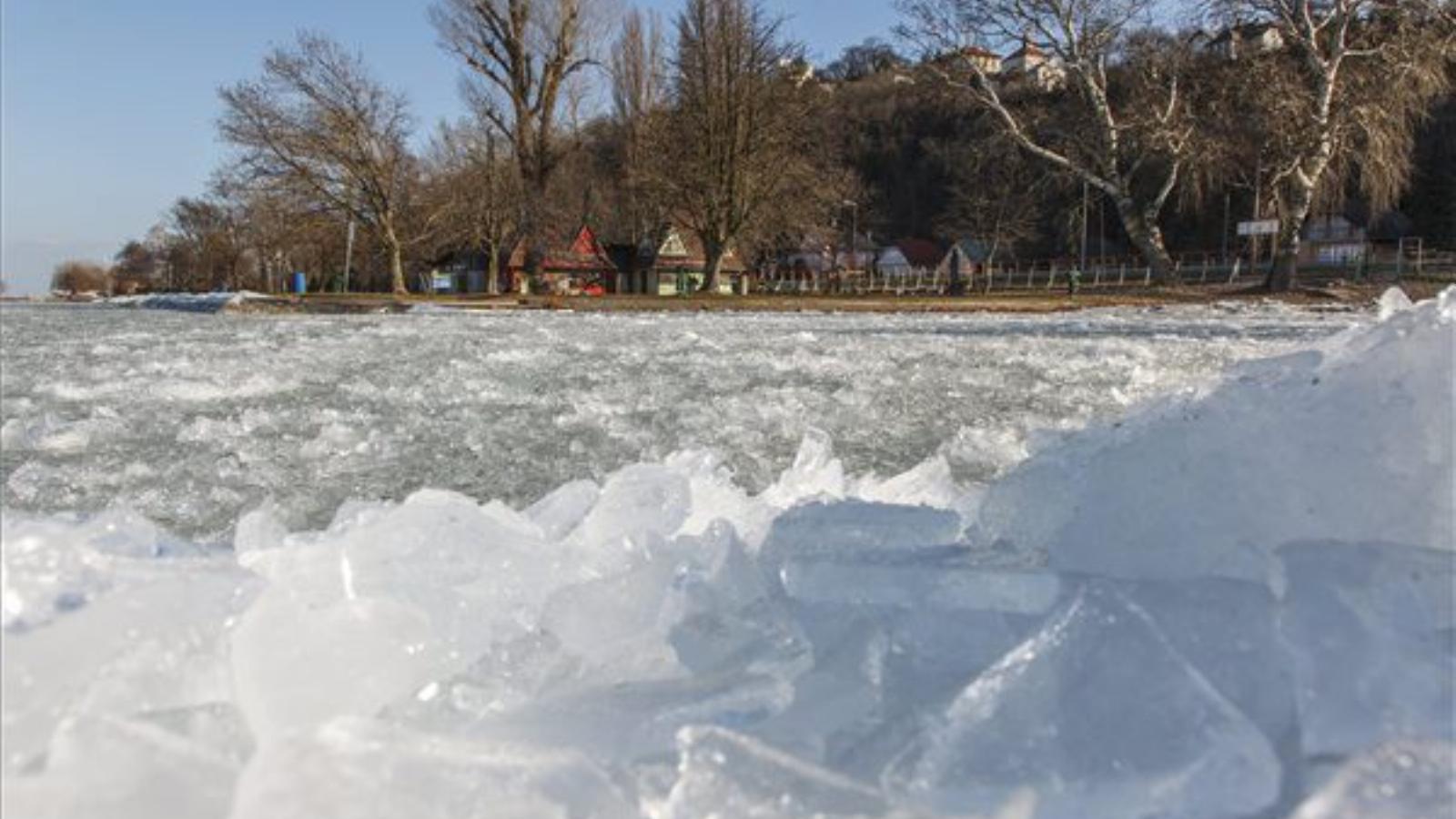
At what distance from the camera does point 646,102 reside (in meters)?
36.1

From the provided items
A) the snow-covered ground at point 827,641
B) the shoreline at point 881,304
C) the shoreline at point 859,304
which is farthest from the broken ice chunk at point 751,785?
the shoreline at point 881,304

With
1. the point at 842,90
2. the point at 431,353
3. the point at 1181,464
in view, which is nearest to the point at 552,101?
the point at 431,353

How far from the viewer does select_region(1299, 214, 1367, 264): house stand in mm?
48688

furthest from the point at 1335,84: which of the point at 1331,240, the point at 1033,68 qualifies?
the point at 1331,240

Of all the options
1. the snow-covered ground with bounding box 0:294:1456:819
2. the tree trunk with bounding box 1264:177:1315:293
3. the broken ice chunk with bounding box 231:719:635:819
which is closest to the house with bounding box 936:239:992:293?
the tree trunk with bounding box 1264:177:1315:293

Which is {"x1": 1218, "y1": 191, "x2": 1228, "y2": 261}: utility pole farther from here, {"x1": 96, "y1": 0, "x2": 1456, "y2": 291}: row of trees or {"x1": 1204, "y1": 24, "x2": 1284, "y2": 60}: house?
{"x1": 1204, "y1": 24, "x2": 1284, "y2": 60}: house

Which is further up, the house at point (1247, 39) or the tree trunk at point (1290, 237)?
the house at point (1247, 39)

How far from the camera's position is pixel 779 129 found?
26609 mm

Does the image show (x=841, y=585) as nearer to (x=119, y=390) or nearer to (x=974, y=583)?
(x=974, y=583)

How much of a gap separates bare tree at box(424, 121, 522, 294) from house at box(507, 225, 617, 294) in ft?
4.69

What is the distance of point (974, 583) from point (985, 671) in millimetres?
144

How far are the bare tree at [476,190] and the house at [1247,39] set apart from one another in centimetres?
1901

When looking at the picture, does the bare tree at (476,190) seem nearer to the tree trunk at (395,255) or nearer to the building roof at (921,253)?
the tree trunk at (395,255)

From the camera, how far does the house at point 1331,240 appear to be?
48688 millimetres
